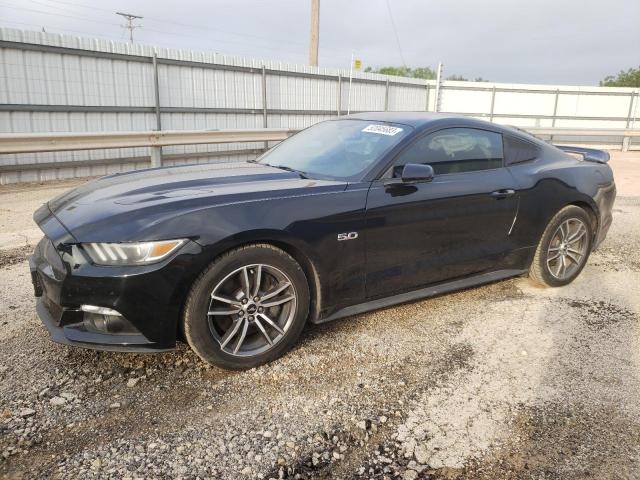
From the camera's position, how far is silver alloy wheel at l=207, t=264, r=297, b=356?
291 cm

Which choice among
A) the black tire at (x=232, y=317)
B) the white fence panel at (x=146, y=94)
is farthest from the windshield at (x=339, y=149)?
the white fence panel at (x=146, y=94)

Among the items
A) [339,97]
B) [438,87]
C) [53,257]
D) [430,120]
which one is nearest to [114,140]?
[53,257]

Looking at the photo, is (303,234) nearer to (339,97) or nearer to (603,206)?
(603,206)

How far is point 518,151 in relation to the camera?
427cm

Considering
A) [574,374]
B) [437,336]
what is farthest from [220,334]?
[574,374]

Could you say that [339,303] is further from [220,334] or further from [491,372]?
[491,372]

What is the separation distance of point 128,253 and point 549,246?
3.50 m

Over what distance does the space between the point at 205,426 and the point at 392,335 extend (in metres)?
1.53

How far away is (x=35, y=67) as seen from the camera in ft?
31.2

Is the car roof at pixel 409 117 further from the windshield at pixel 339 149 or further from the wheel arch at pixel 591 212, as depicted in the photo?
the wheel arch at pixel 591 212

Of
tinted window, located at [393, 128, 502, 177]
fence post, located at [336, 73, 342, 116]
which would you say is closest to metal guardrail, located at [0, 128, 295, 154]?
fence post, located at [336, 73, 342, 116]

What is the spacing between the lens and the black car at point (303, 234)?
270 cm

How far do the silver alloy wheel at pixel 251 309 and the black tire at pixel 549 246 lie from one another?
2451mm

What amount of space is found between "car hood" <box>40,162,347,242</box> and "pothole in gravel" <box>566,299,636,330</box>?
7.43 feet
